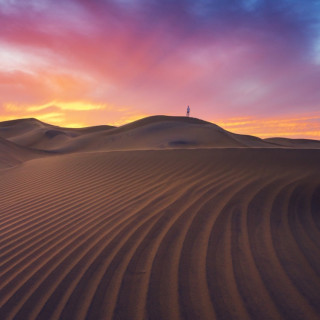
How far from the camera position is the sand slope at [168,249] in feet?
6.42

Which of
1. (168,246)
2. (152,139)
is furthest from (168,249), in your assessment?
(152,139)

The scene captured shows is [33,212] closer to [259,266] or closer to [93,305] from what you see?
[93,305]

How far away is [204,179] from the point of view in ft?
17.7

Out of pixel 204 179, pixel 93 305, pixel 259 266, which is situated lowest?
pixel 93 305

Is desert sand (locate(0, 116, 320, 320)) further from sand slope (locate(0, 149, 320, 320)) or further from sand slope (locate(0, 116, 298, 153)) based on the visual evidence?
sand slope (locate(0, 116, 298, 153))

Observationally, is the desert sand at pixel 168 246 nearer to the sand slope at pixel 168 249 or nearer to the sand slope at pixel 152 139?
the sand slope at pixel 168 249

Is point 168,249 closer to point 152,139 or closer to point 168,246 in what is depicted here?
point 168,246

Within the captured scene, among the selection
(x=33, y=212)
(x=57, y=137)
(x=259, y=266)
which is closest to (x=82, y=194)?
(x=33, y=212)

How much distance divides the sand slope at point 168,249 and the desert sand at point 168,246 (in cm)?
1

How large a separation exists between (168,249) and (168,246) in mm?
61

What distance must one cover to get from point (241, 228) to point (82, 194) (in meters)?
3.19

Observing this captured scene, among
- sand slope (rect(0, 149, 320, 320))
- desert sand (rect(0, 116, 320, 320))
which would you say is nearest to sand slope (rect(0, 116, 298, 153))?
desert sand (rect(0, 116, 320, 320))

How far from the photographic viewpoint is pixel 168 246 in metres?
2.77

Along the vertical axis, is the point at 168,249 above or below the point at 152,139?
below
